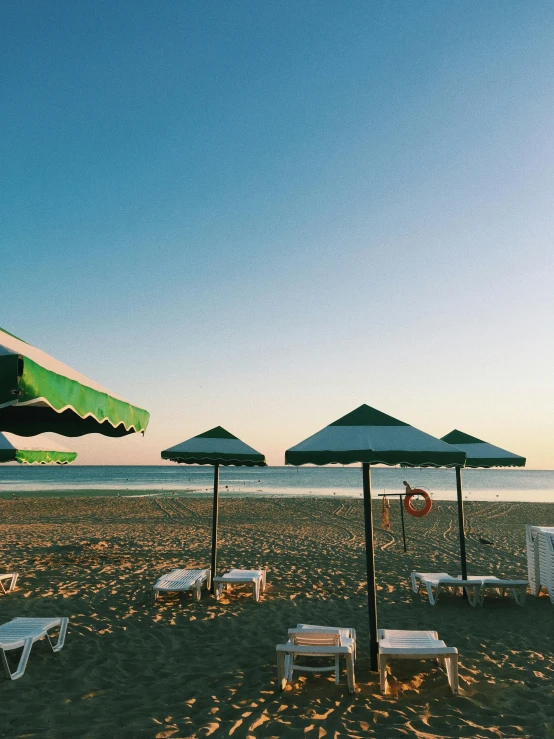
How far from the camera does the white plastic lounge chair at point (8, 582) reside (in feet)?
28.4

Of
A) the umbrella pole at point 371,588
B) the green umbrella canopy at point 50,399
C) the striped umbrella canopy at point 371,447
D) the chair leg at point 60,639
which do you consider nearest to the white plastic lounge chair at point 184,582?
the chair leg at point 60,639

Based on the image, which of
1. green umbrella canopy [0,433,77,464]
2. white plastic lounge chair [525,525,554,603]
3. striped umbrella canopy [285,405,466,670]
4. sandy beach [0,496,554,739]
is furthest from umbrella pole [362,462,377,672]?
white plastic lounge chair [525,525,554,603]

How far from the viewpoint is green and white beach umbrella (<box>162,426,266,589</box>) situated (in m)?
8.09

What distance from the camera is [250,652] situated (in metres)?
5.94

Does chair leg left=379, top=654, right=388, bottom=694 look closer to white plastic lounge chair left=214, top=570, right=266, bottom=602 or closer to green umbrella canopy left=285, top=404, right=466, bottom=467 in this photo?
green umbrella canopy left=285, top=404, right=466, bottom=467

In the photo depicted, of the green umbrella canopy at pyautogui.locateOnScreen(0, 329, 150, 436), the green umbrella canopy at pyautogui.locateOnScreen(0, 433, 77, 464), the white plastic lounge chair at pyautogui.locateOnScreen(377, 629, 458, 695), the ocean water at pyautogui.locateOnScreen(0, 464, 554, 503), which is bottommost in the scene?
the ocean water at pyautogui.locateOnScreen(0, 464, 554, 503)

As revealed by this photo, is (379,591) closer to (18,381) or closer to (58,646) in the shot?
(58,646)

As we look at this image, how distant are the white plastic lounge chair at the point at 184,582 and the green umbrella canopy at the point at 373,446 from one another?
4257 mm

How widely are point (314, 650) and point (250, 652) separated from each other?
1358 mm

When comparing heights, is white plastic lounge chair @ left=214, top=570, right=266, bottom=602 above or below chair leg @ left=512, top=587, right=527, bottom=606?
above

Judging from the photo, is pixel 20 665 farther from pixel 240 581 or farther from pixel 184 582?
pixel 240 581

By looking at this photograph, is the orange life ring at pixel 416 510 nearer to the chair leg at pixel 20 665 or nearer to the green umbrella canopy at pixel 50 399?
the chair leg at pixel 20 665

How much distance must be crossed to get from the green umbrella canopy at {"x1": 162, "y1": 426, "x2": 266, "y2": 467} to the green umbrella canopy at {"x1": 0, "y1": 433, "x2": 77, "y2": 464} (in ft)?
5.36

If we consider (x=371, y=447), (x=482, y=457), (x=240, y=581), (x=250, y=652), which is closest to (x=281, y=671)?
(x=250, y=652)
